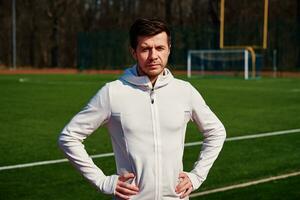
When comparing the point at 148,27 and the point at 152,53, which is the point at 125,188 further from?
the point at 148,27

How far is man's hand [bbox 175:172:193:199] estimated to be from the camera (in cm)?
288

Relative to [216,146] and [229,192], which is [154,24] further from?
[229,192]

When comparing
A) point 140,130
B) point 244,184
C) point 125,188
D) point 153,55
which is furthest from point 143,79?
point 244,184

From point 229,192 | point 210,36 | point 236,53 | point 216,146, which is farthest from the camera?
point 210,36

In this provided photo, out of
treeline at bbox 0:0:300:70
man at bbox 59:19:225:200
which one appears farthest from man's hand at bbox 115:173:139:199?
treeline at bbox 0:0:300:70

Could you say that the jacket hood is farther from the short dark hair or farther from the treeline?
the treeline

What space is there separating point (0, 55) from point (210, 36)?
80.6ft

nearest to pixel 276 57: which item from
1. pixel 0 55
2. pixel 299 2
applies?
pixel 299 2

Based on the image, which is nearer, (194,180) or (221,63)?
(194,180)

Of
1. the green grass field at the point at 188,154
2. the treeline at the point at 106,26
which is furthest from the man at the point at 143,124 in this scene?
the treeline at the point at 106,26

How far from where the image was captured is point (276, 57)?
39094 millimetres

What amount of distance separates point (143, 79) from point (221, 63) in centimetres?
3620

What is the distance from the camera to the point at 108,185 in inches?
110

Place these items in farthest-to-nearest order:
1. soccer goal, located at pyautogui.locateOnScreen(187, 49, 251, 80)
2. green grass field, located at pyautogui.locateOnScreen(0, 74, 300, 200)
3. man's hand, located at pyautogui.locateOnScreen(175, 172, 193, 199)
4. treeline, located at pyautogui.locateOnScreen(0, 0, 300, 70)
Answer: treeline, located at pyautogui.locateOnScreen(0, 0, 300, 70), soccer goal, located at pyautogui.locateOnScreen(187, 49, 251, 80), green grass field, located at pyautogui.locateOnScreen(0, 74, 300, 200), man's hand, located at pyautogui.locateOnScreen(175, 172, 193, 199)
